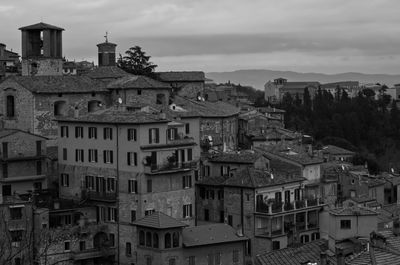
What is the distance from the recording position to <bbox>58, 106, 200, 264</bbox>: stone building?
5559 cm

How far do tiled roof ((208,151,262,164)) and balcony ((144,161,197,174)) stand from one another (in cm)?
493

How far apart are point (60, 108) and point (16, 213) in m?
14.0

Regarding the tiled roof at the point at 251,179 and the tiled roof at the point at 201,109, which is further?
the tiled roof at the point at 201,109

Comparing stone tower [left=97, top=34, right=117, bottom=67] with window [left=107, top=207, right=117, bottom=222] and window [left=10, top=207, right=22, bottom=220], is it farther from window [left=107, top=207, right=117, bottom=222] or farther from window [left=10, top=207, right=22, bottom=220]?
window [left=10, top=207, right=22, bottom=220]

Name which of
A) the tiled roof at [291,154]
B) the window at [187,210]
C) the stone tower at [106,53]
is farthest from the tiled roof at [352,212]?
the stone tower at [106,53]

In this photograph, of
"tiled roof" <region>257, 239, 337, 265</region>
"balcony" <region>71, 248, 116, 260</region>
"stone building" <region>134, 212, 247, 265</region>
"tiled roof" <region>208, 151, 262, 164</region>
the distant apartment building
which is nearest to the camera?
"tiled roof" <region>257, 239, 337, 265</region>

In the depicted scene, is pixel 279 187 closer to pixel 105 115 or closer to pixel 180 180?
pixel 180 180

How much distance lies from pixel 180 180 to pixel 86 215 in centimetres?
620

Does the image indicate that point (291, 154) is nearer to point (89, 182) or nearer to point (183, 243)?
point (89, 182)

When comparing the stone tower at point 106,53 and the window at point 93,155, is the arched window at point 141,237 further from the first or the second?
the stone tower at point 106,53

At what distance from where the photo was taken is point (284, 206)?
59.1m

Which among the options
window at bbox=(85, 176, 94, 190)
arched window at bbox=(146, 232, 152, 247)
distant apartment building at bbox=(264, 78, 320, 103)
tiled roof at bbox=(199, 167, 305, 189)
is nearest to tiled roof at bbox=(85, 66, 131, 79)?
tiled roof at bbox=(199, 167, 305, 189)

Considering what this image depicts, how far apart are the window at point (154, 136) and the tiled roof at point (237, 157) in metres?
7.77

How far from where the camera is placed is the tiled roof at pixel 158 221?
5138 cm
